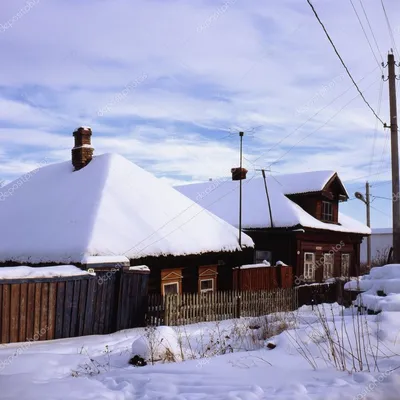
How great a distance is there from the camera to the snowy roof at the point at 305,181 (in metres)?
23.5

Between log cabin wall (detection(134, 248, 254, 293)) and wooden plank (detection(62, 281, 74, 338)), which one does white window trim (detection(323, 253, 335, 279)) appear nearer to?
log cabin wall (detection(134, 248, 254, 293))

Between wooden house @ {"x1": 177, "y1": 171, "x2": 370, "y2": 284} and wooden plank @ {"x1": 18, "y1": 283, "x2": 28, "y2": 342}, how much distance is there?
14156mm

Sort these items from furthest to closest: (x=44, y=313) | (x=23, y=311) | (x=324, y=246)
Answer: (x=324, y=246) → (x=44, y=313) → (x=23, y=311)

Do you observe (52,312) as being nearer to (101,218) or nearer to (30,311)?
(30,311)

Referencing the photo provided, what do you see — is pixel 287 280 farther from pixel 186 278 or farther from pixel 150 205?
pixel 150 205

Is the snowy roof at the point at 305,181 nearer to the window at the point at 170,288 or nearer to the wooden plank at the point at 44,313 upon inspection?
the window at the point at 170,288

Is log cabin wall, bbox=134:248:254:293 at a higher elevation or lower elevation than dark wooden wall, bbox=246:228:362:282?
lower

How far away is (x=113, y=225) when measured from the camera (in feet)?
41.3

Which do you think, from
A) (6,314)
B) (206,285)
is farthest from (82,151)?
(6,314)

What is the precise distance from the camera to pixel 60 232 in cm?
1230

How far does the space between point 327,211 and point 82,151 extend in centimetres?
1440

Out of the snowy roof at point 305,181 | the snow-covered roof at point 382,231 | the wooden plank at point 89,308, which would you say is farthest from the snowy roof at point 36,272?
the snow-covered roof at point 382,231

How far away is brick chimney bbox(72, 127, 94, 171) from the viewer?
16.0 meters

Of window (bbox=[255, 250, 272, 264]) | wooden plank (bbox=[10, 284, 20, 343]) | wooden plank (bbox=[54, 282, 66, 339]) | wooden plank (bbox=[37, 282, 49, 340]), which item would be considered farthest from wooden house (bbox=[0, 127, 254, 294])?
window (bbox=[255, 250, 272, 264])
